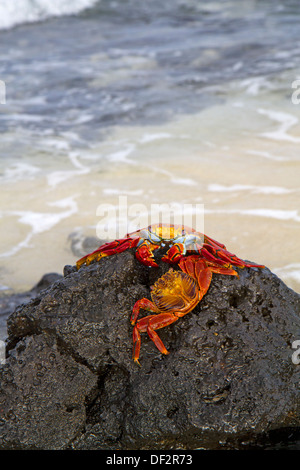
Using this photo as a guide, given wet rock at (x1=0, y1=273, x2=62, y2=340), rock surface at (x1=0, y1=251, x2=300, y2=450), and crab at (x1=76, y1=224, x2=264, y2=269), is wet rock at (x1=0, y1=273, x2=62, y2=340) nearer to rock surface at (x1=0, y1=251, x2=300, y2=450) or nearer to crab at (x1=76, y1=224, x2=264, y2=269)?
rock surface at (x1=0, y1=251, x2=300, y2=450)

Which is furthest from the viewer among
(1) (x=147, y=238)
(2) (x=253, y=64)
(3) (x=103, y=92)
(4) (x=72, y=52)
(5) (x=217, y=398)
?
(4) (x=72, y=52)

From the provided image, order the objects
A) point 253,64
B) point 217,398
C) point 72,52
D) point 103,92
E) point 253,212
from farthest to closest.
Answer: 1. point 72,52
2. point 253,64
3. point 103,92
4. point 253,212
5. point 217,398

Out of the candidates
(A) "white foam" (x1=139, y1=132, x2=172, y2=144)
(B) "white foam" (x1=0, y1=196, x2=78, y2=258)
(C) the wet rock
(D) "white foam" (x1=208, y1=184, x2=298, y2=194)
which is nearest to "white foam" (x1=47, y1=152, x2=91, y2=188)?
(B) "white foam" (x1=0, y1=196, x2=78, y2=258)

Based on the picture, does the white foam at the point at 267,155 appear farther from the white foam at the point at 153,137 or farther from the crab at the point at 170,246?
the crab at the point at 170,246

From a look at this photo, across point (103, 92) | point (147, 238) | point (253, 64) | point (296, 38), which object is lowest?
point (147, 238)

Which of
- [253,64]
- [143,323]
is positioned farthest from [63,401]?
[253,64]

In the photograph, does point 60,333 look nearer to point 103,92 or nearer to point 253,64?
point 103,92

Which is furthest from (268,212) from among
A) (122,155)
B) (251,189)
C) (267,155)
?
(122,155)
